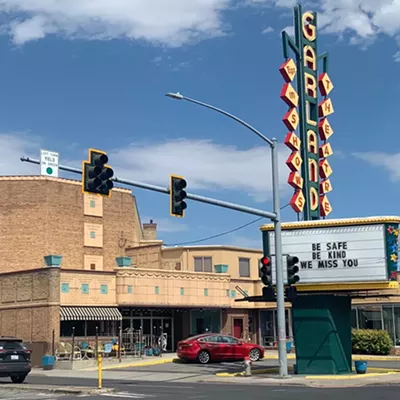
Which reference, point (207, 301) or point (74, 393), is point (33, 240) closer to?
point (207, 301)

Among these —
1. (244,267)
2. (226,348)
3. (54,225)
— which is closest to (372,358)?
(226,348)

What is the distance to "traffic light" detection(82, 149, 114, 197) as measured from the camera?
59.3ft

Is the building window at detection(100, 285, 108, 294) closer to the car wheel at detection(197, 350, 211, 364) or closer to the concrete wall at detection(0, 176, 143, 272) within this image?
the car wheel at detection(197, 350, 211, 364)

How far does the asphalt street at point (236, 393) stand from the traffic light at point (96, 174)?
5875 millimetres

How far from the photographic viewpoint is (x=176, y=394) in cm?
2052

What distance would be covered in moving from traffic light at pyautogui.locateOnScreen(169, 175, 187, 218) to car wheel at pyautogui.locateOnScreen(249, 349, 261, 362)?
59.0 feet

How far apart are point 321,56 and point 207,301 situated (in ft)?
59.1

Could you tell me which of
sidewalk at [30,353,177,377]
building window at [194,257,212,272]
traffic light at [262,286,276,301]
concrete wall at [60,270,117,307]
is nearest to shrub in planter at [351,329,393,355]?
sidewalk at [30,353,177,377]

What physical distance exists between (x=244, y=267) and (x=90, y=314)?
1459 cm

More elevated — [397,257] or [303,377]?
[397,257]

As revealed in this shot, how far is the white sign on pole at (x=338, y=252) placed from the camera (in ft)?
84.0

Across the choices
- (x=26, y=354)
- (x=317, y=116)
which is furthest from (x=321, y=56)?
(x=26, y=354)

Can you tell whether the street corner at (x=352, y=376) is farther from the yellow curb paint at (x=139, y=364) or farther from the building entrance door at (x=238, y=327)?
the building entrance door at (x=238, y=327)

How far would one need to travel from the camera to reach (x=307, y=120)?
35.2 meters
